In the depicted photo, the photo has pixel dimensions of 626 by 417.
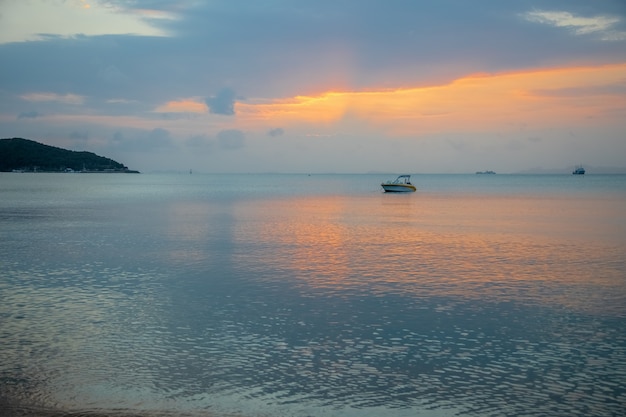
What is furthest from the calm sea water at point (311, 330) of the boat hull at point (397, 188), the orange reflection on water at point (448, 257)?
the boat hull at point (397, 188)

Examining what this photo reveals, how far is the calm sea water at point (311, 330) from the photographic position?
50.8 ft

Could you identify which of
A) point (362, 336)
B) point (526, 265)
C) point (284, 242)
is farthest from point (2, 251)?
point (526, 265)

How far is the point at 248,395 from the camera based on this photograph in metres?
15.7

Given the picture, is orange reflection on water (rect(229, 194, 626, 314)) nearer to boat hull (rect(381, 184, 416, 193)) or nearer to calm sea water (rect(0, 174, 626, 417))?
calm sea water (rect(0, 174, 626, 417))

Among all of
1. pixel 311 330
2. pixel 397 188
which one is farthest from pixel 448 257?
pixel 397 188

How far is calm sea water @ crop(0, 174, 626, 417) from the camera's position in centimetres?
1549

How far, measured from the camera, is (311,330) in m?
21.8

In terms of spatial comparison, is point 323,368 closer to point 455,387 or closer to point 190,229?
point 455,387

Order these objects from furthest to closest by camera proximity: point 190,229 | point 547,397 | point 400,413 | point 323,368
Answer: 1. point 190,229
2. point 323,368
3. point 547,397
4. point 400,413

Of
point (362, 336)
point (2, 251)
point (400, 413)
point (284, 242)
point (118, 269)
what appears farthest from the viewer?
point (284, 242)

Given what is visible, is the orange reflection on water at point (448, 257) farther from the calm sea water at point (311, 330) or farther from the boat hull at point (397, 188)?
the boat hull at point (397, 188)

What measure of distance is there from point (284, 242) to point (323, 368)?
102ft

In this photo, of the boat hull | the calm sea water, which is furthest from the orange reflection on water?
the boat hull

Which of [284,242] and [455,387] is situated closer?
[455,387]
